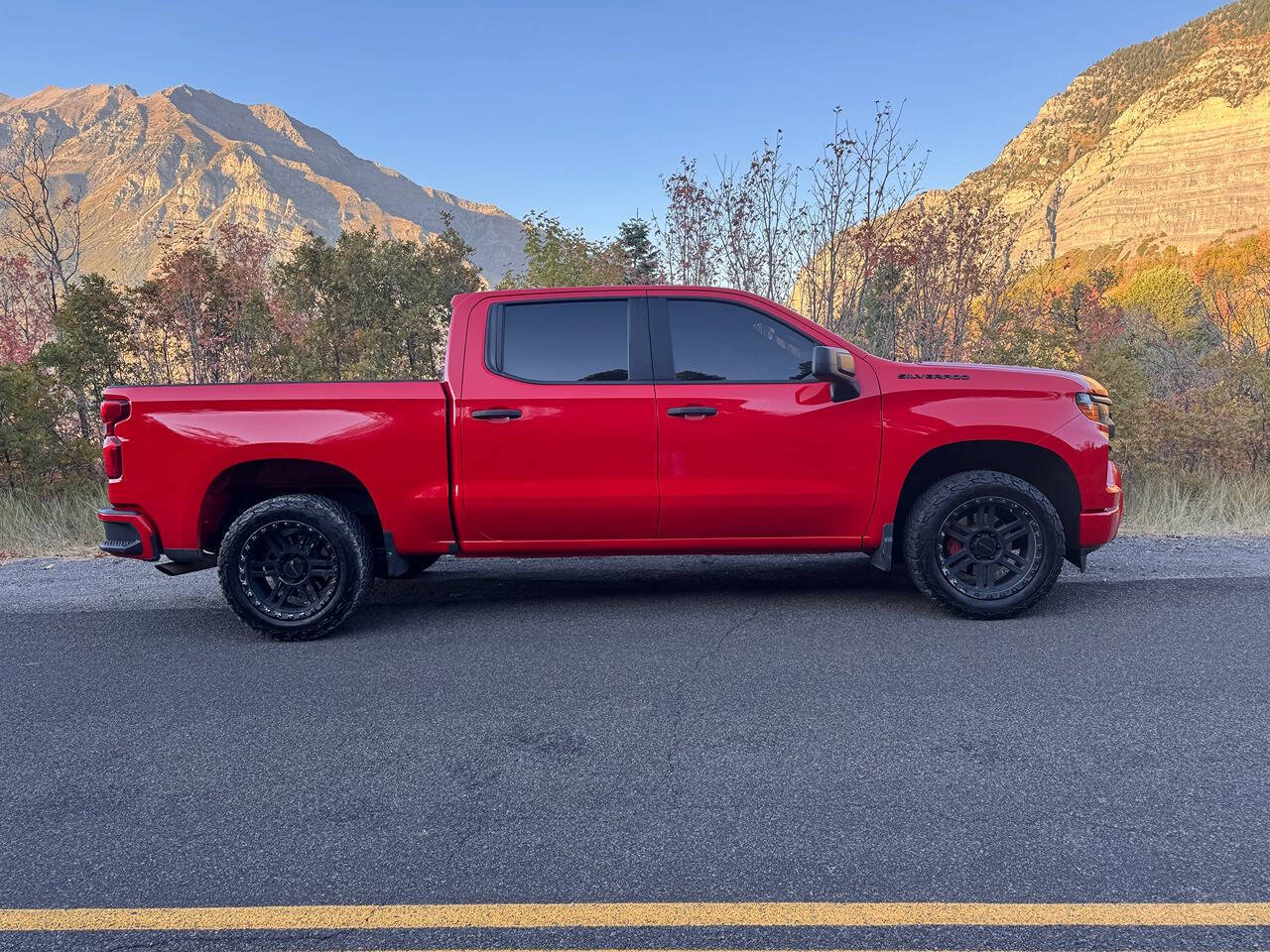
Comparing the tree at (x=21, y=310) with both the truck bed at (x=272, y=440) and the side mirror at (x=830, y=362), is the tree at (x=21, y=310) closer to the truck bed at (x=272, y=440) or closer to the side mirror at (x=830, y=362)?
the truck bed at (x=272, y=440)

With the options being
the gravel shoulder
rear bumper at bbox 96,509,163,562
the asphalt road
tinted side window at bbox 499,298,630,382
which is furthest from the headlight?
rear bumper at bbox 96,509,163,562

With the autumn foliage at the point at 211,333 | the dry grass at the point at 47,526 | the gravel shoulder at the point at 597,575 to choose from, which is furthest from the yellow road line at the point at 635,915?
the autumn foliage at the point at 211,333

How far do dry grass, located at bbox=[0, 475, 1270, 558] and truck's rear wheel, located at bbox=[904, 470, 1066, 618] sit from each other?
3210 mm

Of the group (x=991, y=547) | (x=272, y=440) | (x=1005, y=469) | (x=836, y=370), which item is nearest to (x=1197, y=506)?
(x=1005, y=469)

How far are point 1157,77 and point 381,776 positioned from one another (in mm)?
112280

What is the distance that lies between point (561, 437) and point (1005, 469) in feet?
9.53

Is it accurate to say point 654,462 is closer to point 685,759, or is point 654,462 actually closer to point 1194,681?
point 685,759

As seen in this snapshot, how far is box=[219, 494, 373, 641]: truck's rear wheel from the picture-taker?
16.4ft

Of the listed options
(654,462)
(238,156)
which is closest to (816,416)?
(654,462)

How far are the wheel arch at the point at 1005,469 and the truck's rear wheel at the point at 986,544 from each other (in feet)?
0.76

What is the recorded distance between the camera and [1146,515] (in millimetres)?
8203

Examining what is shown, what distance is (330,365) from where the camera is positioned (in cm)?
1541

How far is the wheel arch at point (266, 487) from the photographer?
5219 millimetres

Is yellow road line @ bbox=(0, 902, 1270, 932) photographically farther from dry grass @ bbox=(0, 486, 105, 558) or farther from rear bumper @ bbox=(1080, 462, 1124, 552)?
dry grass @ bbox=(0, 486, 105, 558)
